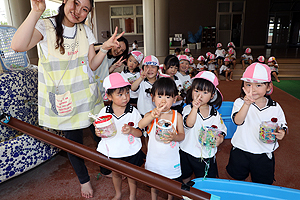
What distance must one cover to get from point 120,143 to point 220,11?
49.0 feet

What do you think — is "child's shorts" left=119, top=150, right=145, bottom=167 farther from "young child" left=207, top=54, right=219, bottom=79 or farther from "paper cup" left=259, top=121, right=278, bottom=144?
"young child" left=207, top=54, right=219, bottom=79

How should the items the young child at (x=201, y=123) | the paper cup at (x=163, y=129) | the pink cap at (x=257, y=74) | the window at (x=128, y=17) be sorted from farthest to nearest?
the window at (x=128, y=17) < the young child at (x=201, y=123) < the pink cap at (x=257, y=74) < the paper cup at (x=163, y=129)

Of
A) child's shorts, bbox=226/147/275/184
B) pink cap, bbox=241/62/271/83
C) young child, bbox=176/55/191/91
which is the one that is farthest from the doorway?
child's shorts, bbox=226/147/275/184

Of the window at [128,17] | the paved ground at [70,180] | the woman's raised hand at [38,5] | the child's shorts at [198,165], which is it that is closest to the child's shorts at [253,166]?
the child's shorts at [198,165]

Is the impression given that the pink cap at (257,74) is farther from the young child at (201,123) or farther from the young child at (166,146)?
the young child at (166,146)

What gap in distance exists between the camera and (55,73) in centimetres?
163

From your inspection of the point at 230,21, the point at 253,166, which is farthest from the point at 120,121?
the point at 230,21

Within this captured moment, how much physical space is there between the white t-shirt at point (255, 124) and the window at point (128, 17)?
15.0m

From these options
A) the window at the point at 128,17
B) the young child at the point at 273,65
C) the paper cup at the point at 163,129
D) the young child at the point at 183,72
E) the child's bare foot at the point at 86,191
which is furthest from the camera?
the window at the point at 128,17

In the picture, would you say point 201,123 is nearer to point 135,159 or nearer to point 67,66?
point 135,159

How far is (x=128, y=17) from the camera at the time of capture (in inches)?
611

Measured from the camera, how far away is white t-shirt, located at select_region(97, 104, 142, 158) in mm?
1721

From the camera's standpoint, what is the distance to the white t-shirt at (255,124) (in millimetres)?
1688

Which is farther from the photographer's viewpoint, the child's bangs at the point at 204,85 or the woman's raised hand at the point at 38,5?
the child's bangs at the point at 204,85
